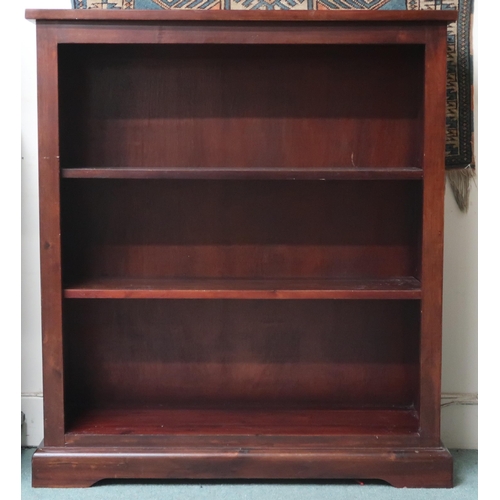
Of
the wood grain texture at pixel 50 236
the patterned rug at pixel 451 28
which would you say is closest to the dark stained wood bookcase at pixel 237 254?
the wood grain texture at pixel 50 236

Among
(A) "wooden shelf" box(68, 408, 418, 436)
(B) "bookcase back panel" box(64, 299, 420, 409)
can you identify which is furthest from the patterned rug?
(A) "wooden shelf" box(68, 408, 418, 436)

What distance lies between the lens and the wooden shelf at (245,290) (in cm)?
148

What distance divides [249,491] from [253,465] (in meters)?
0.06

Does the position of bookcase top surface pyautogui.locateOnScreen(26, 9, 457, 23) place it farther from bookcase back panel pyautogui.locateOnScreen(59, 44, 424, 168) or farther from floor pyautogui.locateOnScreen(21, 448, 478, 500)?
floor pyautogui.locateOnScreen(21, 448, 478, 500)

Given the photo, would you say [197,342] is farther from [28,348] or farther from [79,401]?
[28,348]

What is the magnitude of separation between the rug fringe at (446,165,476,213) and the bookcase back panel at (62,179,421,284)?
16cm

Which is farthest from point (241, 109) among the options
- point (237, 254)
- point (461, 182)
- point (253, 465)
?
point (253, 465)

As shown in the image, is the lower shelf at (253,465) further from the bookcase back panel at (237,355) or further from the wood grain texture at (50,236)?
the bookcase back panel at (237,355)

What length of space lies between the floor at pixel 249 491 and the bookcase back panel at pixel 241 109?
0.81 metres

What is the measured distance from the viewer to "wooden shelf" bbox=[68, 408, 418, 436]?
5.06 ft

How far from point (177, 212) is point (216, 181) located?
136mm

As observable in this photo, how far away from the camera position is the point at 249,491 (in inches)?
58.1

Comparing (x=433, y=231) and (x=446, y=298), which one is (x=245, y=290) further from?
(x=446, y=298)
